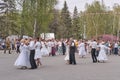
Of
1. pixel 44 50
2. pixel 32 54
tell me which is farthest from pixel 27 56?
pixel 44 50

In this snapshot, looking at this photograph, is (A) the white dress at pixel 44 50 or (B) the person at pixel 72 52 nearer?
(B) the person at pixel 72 52

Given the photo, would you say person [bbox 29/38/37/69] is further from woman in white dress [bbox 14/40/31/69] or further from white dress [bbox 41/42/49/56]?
white dress [bbox 41/42/49/56]

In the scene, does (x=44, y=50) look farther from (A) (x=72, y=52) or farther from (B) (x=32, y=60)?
(B) (x=32, y=60)

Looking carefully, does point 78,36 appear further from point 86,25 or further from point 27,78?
point 27,78

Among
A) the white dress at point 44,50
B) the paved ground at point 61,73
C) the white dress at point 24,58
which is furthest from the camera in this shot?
the white dress at point 44,50

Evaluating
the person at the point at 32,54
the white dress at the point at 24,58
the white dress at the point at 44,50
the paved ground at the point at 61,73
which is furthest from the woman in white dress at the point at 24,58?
the white dress at the point at 44,50

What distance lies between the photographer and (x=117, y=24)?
10375 centimetres

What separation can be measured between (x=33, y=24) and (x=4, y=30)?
14.1 m

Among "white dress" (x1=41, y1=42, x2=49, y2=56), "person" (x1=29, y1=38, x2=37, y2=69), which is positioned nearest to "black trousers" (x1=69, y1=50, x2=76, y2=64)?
"person" (x1=29, y1=38, x2=37, y2=69)

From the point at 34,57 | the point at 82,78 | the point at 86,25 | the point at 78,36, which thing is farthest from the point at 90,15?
the point at 82,78

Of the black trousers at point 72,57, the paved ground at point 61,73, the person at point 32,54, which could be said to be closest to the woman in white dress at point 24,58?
the person at point 32,54

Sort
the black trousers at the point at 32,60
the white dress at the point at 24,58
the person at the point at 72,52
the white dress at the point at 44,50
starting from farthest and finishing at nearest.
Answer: the white dress at the point at 44,50 → the person at the point at 72,52 → the black trousers at the point at 32,60 → the white dress at the point at 24,58

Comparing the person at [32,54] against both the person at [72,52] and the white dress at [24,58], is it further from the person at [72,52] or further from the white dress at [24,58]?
the person at [72,52]

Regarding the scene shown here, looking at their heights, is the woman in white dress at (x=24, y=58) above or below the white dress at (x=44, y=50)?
above
